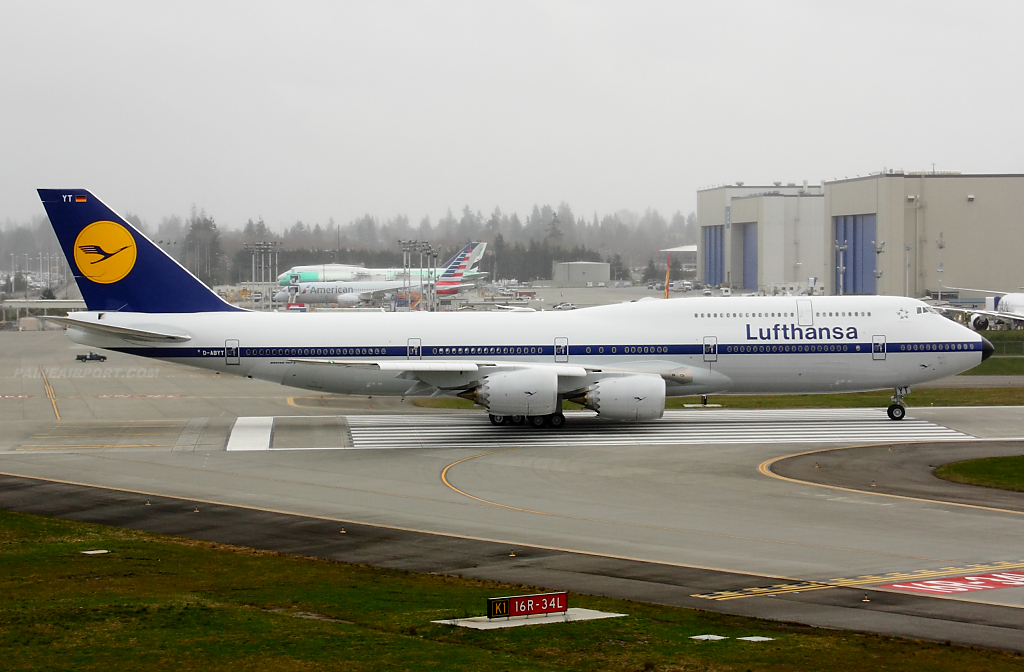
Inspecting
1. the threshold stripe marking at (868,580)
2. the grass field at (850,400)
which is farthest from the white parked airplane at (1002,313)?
the threshold stripe marking at (868,580)

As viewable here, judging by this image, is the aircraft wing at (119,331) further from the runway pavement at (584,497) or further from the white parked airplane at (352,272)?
the white parked airplane at (352,272)

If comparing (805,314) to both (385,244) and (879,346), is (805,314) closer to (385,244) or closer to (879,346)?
(879,346)

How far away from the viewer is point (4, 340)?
8950 cm

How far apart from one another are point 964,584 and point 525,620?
330 inches

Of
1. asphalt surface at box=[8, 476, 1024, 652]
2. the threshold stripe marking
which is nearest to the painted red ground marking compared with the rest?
the threshold stripe marking

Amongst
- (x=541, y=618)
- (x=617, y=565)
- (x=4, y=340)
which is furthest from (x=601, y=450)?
(x=4, y=340)

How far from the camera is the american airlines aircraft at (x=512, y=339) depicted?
1517 inches

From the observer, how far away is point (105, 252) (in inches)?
1524

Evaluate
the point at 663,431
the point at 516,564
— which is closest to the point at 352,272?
the point at 663,431

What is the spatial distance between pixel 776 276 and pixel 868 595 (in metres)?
121

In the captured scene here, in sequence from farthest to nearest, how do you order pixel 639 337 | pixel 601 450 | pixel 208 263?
1. pixel 208 263
2. pixel 639 337
3. pixel 601 450

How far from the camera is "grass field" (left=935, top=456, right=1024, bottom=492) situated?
28.1 m

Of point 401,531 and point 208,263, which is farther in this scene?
point 208,263

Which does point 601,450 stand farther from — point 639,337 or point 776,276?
point 776,276
